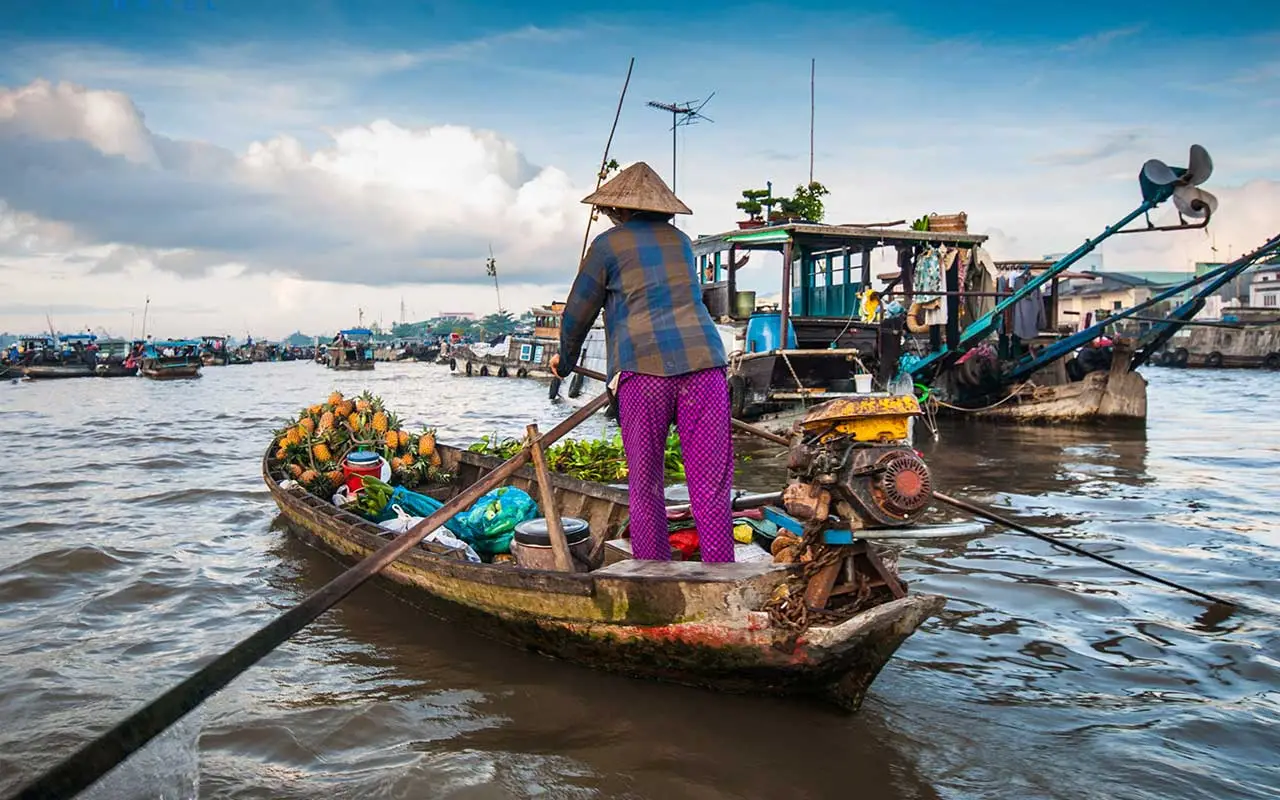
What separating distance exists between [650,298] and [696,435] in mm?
607

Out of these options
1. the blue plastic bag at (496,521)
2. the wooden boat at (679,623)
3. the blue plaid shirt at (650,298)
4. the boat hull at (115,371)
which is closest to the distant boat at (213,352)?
A: the boat hull at (115,371)

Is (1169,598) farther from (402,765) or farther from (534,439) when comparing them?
(402,765)

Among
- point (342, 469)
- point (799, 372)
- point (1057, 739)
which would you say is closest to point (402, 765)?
point (1057, 739)

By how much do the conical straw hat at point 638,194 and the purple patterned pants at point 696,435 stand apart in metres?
0.71

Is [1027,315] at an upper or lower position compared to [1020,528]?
upper

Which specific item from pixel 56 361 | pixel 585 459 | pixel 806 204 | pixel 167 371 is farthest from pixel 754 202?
pixel 56 361

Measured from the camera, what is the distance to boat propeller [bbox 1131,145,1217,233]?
9938 millimetres

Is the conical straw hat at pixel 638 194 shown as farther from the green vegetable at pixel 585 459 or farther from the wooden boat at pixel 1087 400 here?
the wooden boat at pixel 1087 400

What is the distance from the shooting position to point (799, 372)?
11828 mm

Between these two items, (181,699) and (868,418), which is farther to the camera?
(868,418)

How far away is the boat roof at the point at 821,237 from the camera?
39.3ft

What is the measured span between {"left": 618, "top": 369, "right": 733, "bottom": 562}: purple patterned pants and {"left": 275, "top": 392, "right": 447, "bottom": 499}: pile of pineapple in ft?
12.0

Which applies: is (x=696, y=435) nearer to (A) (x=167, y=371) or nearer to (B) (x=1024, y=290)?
(B) (x=1024, y=290)

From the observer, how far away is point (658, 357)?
344cm
